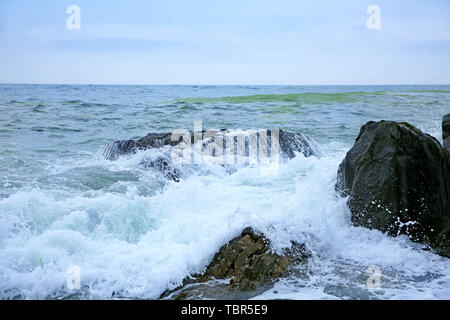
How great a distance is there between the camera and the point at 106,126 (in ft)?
44.3

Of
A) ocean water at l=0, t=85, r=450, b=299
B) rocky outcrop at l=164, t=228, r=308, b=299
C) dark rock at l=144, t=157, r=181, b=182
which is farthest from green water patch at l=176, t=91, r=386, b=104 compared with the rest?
rocky outcrop at l=164, t=228, r=308, b=299

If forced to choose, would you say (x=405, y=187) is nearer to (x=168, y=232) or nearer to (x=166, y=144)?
(x=168, y=232)

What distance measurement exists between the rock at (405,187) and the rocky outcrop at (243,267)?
3.16ft

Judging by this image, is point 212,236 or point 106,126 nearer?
point 212,236

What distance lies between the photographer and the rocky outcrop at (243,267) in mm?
3572

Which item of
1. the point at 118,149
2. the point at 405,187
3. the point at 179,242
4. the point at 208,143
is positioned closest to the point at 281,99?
the point at 208,143

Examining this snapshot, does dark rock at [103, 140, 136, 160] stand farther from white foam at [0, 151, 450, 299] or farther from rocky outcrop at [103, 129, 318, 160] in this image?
white foam at [0, 151, 450, 299]

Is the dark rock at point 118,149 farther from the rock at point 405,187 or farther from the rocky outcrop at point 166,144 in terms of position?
the rock at point 405,187

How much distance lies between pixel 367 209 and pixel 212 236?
1739 millimetres

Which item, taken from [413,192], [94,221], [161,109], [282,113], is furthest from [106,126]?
[413,192]

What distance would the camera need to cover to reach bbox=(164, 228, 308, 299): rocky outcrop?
3572 mm

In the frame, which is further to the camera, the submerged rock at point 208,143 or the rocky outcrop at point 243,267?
the submerged rock at point 208,143

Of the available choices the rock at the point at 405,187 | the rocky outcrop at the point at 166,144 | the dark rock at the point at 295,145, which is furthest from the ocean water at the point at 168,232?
the dark rock at the point at 295,145
